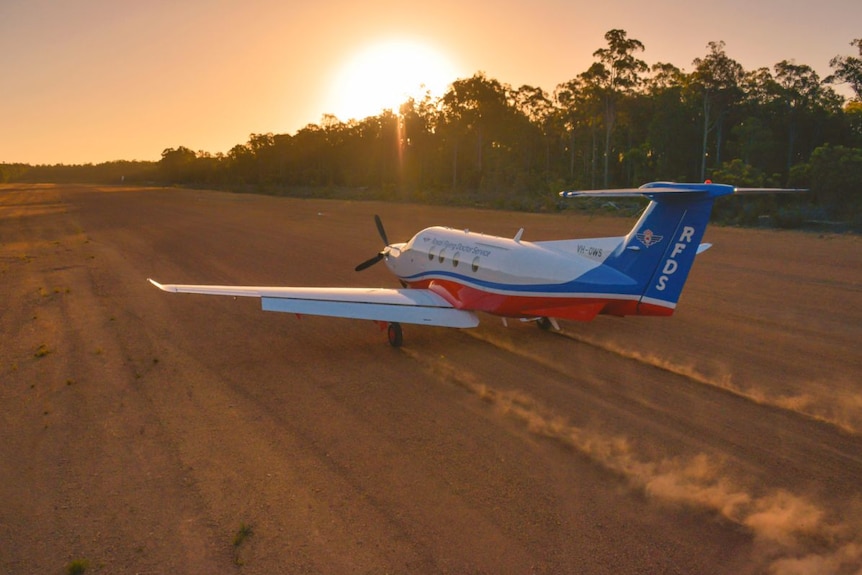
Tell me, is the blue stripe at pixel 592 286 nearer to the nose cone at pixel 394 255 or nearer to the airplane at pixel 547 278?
the airplane at pixel 547 278

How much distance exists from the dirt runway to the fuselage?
3.68ft

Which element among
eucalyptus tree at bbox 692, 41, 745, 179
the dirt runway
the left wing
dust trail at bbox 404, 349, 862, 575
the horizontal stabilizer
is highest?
eucalyptus tree at bbox 692, 41, 745, 179

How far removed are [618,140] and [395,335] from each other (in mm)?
66448

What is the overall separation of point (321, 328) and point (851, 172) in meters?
40.8

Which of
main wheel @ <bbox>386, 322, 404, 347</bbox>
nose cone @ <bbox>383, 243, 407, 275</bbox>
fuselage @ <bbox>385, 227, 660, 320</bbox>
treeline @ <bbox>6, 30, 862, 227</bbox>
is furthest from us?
treeline @ <bbox>6, 30, 862, 227</bbox>

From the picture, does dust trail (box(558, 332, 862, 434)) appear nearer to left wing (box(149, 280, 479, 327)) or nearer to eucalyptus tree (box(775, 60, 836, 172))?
left wing (box(149, 280, 479, 327))

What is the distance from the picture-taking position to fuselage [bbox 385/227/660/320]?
1334cm

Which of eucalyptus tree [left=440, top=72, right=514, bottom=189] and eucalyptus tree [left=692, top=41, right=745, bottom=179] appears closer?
eucalyptus tree [left=692, top=41, right=745, bottom=179]

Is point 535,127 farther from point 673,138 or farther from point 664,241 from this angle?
point 664,241

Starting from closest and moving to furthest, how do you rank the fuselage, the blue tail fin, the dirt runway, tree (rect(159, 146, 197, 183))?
the dirt runway → the blue tail fin → the fuselage → tree (rect(159, 146, 197, 183))

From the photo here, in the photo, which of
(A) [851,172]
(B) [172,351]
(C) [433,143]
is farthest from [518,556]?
(C) [433,143]

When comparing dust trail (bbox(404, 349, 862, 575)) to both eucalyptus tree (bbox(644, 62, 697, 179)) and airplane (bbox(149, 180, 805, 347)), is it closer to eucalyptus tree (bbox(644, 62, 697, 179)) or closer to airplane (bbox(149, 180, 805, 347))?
airplane (bbox(149, 180, 805, 347))

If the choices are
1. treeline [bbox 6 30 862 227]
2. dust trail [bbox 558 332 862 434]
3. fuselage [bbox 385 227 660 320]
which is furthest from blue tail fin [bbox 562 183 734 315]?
treeline [bbox 6 30 862 227]

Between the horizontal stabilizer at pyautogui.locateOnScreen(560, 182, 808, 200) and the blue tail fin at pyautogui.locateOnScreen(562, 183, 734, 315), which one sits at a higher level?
the horizontal stabilizer at pyautogui.locateOnScreen(560, 182, 808, 200)
